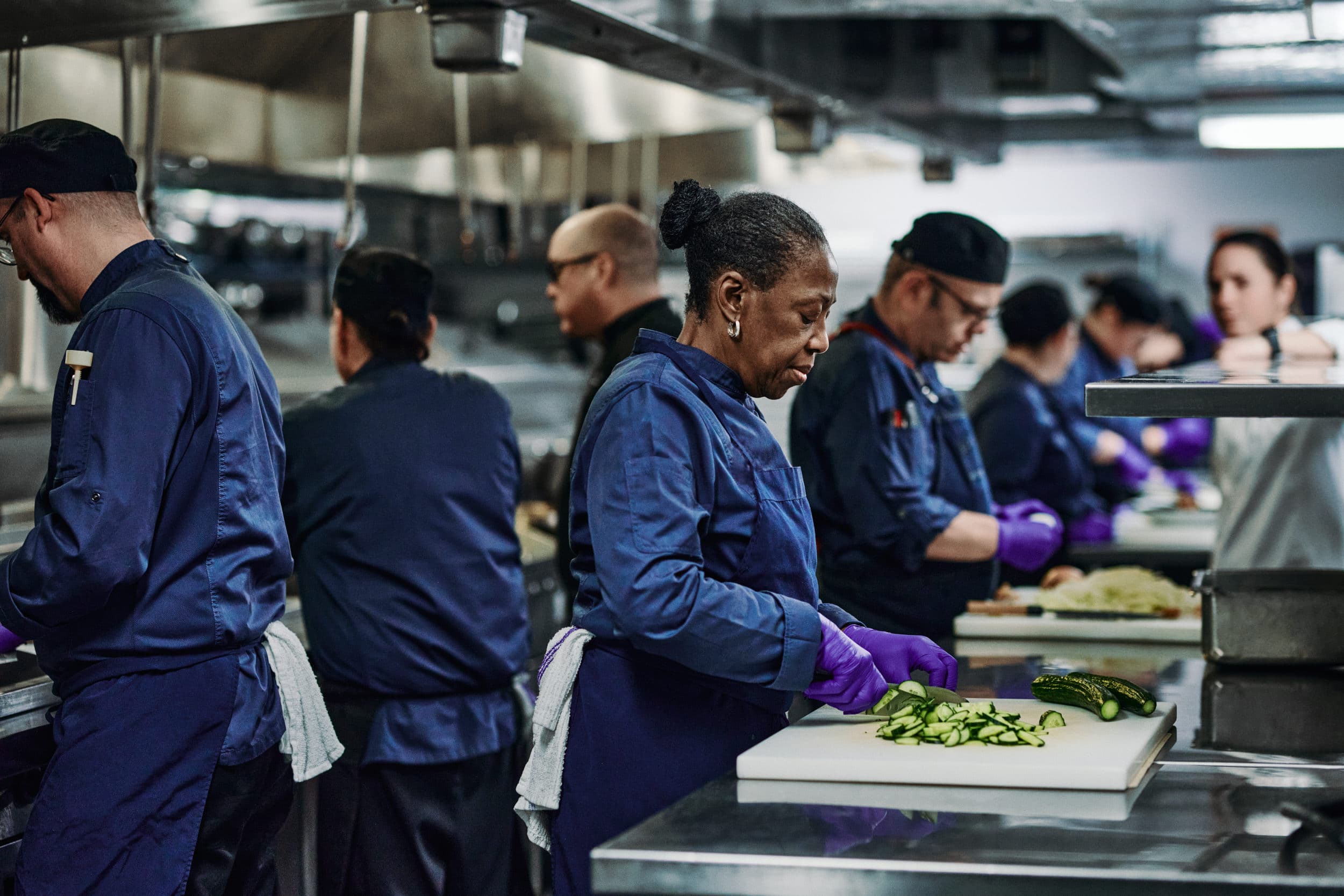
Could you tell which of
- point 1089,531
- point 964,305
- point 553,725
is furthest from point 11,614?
point 1089,531

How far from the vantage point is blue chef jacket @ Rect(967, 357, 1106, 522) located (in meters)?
4.21

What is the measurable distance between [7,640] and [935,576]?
5.81 feet

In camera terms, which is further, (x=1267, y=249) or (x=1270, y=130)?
(x=1270, y=130)

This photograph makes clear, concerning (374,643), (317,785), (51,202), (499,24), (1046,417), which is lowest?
→ (317,785)

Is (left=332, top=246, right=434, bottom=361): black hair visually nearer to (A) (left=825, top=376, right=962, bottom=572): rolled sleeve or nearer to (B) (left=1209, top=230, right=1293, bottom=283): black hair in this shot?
(A) (left=825, top=376, right=962, bottom=572): rolled sleeve

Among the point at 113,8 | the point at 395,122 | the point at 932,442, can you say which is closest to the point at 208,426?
the point at 113,8

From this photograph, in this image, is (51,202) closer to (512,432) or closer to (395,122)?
(512,432)

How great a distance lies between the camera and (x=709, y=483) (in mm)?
1854

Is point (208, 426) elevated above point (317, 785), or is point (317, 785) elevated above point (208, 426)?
point (208, 426)

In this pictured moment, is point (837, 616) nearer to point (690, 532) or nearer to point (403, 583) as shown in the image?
point (690, 532)

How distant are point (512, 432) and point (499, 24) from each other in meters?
0.93

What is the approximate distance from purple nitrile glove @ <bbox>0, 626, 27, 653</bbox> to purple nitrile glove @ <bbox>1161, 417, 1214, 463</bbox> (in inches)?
226

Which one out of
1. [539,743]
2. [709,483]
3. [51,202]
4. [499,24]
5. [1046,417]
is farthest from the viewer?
[1046,417]

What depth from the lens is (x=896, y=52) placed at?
13.8 ft
